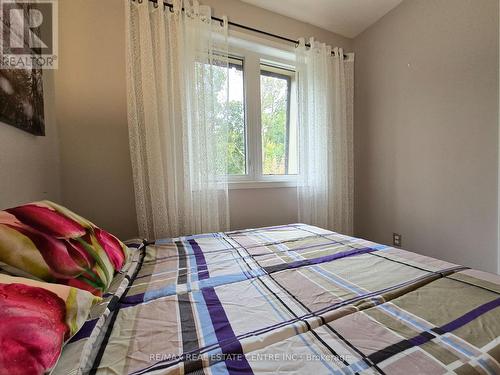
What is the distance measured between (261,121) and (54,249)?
6.00 feet

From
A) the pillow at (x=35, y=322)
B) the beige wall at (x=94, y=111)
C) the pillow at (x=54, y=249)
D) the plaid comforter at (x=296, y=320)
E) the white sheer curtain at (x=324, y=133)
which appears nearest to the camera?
the pillow at (x=35, y=322)

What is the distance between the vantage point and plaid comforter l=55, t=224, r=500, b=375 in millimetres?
487

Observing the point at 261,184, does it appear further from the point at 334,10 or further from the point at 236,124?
the point at 334,10

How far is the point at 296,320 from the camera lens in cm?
63

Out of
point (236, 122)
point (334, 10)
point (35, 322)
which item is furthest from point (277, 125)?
point (35, 322)

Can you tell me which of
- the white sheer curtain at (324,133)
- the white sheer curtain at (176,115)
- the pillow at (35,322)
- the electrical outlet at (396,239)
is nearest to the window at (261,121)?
the white sheer curtain at (324,133)

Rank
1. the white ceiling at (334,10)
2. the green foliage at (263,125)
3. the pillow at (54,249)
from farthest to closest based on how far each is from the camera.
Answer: the white ceiling at (334,10), the green foliage at (263,125), the pillow at (54,249)

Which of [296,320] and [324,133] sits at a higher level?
[324,133]

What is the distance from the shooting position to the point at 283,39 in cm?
215

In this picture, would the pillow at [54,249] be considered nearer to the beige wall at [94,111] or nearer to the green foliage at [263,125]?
the beige wall at [94,111]

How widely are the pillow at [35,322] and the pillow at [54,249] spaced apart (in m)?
0.12

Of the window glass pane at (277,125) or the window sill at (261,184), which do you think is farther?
the window glass pane at (277,125)

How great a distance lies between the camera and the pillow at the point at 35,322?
1.26 feet

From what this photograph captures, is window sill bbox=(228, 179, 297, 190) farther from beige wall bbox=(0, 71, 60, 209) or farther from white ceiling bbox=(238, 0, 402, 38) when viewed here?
white ceiling bbox=(238, 0, 402, 38)
